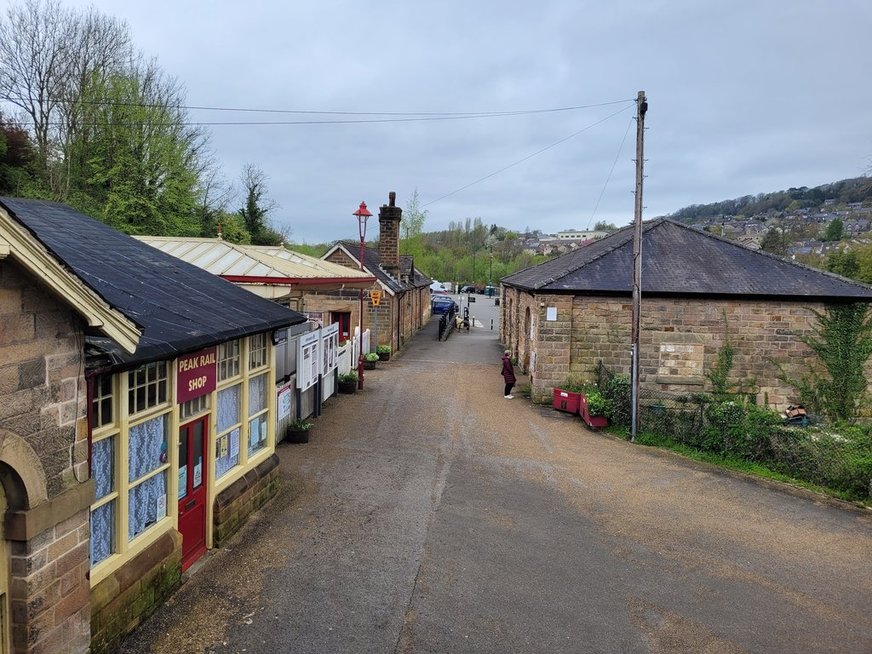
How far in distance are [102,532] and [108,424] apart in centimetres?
100

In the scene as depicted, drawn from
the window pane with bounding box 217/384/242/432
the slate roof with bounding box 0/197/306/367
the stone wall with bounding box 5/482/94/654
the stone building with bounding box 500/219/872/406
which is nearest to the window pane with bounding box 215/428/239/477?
the window pane with bounding box 217/384/242/432

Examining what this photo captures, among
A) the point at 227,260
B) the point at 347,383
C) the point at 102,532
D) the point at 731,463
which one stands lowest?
the point at 731,463

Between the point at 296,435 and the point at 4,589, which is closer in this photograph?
the point at 4,589

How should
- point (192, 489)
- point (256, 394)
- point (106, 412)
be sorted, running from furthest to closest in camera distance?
point (256, 394)
point (192, 489)
point (106, 412)

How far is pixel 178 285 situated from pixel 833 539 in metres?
10.1

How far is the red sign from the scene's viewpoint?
662 cm

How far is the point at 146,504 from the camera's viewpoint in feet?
20.5

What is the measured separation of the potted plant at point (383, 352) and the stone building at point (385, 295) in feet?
1.67

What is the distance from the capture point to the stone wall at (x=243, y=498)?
773 centimetres

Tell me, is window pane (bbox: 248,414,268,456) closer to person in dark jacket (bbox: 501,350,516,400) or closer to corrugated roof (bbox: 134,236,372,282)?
corrugated roof (bbox: 134,236,372,282)

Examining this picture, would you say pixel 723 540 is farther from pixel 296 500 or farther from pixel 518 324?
pixel 518 324

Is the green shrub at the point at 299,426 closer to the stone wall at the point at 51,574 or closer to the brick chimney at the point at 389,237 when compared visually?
the stone wall at the point at 51,574

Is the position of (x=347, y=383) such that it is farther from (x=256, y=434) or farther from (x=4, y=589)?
(x=4, y=589)

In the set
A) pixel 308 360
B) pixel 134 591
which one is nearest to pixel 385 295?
pixel 308 360
